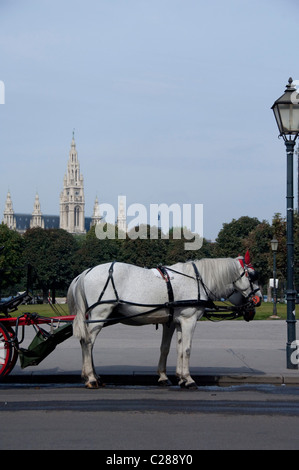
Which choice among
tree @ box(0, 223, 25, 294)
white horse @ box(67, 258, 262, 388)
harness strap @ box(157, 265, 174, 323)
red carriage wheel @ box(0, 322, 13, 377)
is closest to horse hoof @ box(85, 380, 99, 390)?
white horse @ box(67, 258, 262, 388)

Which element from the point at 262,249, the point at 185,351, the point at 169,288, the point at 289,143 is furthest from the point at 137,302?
the point at 262,249

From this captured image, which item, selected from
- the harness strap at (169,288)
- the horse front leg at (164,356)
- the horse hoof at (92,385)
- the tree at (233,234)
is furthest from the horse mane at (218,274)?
the tree at (233,234)

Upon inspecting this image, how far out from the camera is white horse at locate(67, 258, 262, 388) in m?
11.7

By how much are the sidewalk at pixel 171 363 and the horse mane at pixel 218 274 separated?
1440 millimetres

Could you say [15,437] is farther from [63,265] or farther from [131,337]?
[63,265]

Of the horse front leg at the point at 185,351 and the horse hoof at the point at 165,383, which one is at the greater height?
the horse front leg at the point at 185,351

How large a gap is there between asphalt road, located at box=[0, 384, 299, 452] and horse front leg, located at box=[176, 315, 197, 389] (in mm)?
233

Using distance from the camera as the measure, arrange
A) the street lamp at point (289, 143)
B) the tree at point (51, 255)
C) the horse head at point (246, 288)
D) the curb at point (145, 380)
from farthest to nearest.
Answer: the tree at point (51, 255), the street lamp at point (289, 143), the horse head at point (246, 288), the curb at point (145, 380)

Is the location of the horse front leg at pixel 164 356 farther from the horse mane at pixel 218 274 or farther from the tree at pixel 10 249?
the tree at pixel 10 249

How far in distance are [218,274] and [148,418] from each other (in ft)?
13.2

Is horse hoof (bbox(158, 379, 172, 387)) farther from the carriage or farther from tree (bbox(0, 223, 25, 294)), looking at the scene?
tree (bbox(0, 223, 25, 294))

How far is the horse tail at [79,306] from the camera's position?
11.7 metres

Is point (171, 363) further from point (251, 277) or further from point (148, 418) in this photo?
point (148, 418)

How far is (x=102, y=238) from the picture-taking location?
117 meters
